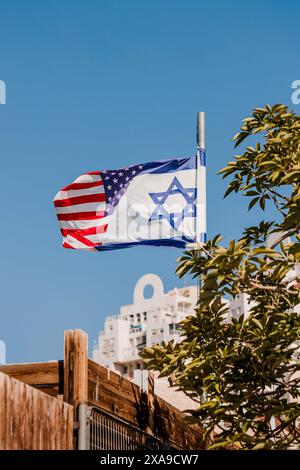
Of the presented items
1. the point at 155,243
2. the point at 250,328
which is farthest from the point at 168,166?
the point at 250,328

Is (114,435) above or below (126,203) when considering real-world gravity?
below

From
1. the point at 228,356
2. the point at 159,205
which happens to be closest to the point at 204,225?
the point at 159,205

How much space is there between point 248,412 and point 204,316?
136 centimetres

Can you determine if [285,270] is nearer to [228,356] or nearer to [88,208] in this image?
[228,356]

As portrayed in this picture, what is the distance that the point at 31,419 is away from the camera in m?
10.8

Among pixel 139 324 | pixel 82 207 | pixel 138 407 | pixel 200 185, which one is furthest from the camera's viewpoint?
pixel 139 324

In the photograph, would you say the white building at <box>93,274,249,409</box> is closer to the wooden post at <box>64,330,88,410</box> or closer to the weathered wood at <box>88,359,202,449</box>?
the weathered wood at <box>88,359,202,449</box>

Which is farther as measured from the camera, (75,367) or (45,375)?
(45,375)

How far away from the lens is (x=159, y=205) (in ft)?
56.9

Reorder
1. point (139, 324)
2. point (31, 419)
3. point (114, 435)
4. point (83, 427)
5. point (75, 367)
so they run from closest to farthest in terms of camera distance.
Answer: point (31, 419) < point (83, 427) < point (75, 367) < point (114, 435) < point (139, 324)

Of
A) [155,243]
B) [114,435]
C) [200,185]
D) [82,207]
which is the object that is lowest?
[114,435]

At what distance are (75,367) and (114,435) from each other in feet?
4.94

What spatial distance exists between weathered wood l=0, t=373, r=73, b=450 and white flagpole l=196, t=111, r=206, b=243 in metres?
5.55

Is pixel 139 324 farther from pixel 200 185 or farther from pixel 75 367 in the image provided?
pixel 75 367
